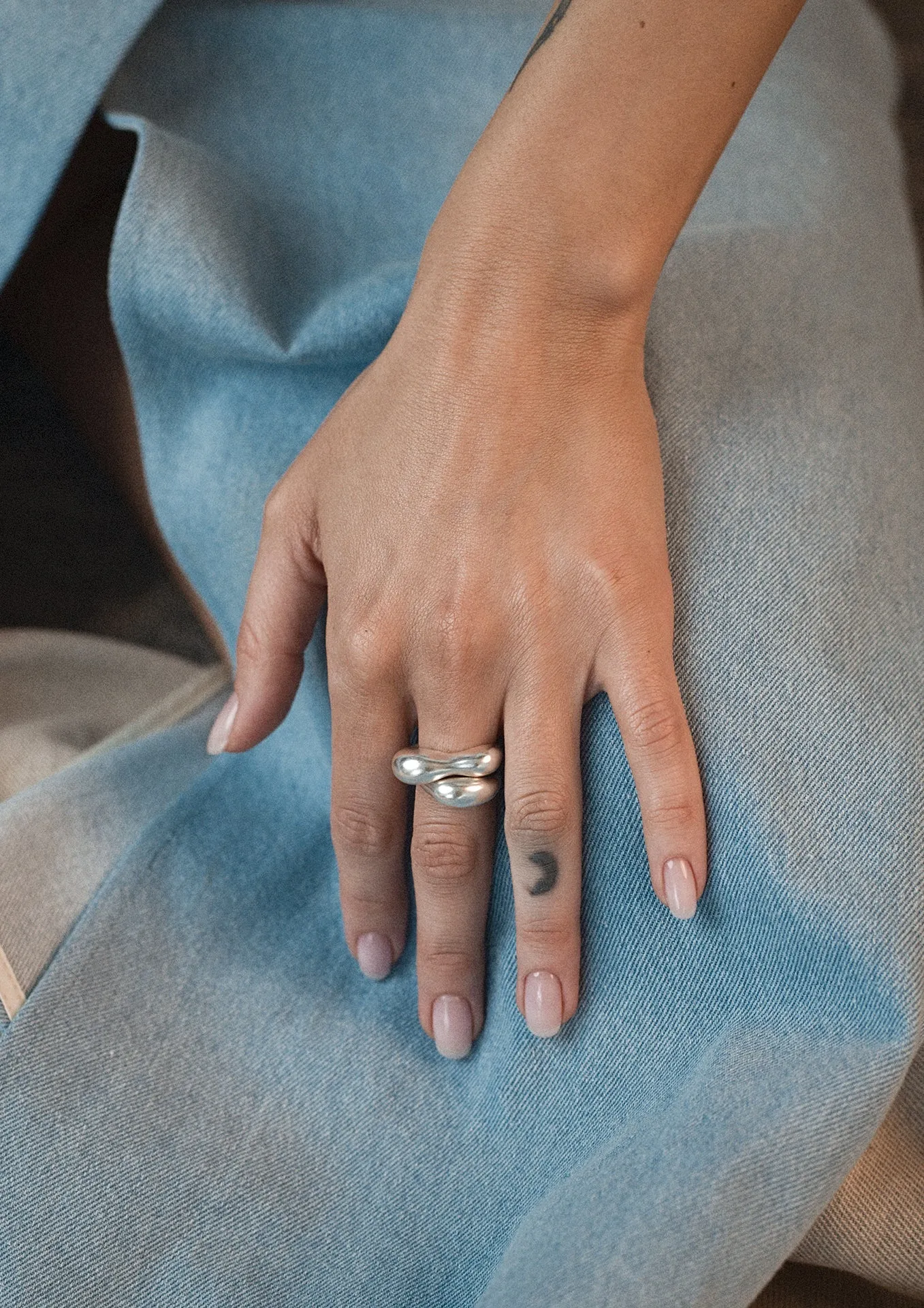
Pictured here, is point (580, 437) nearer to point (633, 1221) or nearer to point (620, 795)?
point (620, 795)

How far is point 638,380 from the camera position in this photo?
0.62 m

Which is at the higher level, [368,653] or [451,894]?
[368,653]

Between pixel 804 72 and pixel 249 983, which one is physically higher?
pixel 804 72

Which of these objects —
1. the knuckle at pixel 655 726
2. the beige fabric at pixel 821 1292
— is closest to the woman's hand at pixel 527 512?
the knuckle at pixel 655 726

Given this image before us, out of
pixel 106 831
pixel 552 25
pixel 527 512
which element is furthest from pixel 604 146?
pixel 106 831

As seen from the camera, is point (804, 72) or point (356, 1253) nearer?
point (356, 1253)

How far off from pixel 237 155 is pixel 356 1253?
76cm

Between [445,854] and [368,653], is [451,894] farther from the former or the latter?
[368,653]

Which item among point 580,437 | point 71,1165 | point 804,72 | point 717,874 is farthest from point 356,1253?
point 804,72

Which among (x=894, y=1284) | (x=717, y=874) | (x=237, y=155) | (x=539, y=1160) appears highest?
(x=237, y=155)

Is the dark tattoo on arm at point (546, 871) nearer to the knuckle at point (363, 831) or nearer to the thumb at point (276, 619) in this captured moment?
the knuckle at point (363, 831)

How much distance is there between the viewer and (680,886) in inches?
21.3

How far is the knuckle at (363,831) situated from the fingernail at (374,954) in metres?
0.06

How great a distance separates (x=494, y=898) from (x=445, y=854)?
51mm
